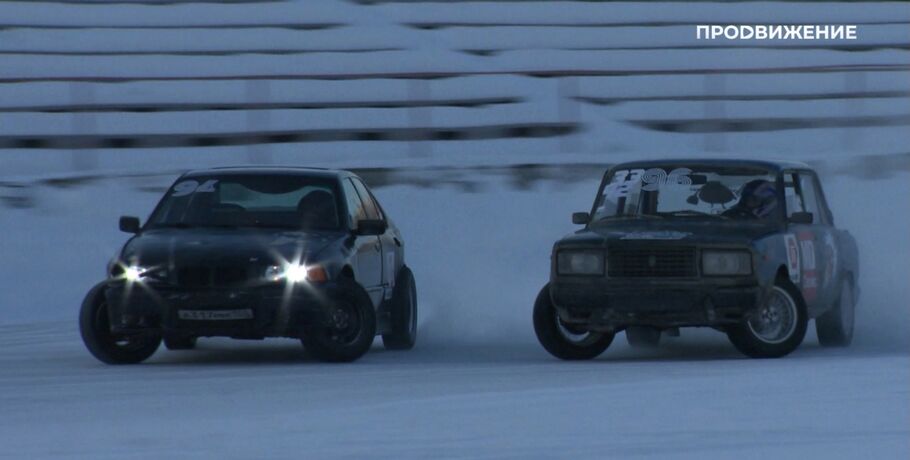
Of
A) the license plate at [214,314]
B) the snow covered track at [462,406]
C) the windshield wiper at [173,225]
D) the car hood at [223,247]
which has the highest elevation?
the windshield wiper at [173,225]

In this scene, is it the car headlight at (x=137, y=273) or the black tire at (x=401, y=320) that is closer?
the car headlight at (x=137, y=273)

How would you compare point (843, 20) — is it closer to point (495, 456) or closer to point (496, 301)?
point (496, 301)

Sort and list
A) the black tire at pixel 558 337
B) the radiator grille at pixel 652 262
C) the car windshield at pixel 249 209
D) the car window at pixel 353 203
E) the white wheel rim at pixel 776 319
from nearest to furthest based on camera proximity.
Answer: the radiator grille at pixel 652 262
the white wheel rim at pixel 776 319
the black tire at pixel 558 337
the car windshield at pixel 249 209
the car window at pixel 353 203

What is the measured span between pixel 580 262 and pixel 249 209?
7.99 feet

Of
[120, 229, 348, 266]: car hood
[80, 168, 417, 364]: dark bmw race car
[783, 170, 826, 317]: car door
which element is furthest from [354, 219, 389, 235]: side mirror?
[783, 170, 826, 317]: car door

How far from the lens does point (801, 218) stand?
12.4 m

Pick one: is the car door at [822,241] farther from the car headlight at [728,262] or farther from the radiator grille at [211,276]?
the radiator grille at [211,276]

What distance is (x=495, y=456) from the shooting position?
7.59 meters

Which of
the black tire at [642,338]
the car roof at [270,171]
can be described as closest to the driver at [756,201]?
the black tire at [642,338]

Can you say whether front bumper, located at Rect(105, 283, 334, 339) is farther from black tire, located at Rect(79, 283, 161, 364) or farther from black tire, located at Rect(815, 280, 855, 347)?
black tire, located at Rect(815, 280, 855, 347)

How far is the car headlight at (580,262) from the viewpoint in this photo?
11969mm

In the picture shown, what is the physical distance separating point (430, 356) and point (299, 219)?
127cm

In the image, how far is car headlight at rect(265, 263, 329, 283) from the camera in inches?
470

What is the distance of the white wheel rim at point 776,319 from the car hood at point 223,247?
2.77 m
